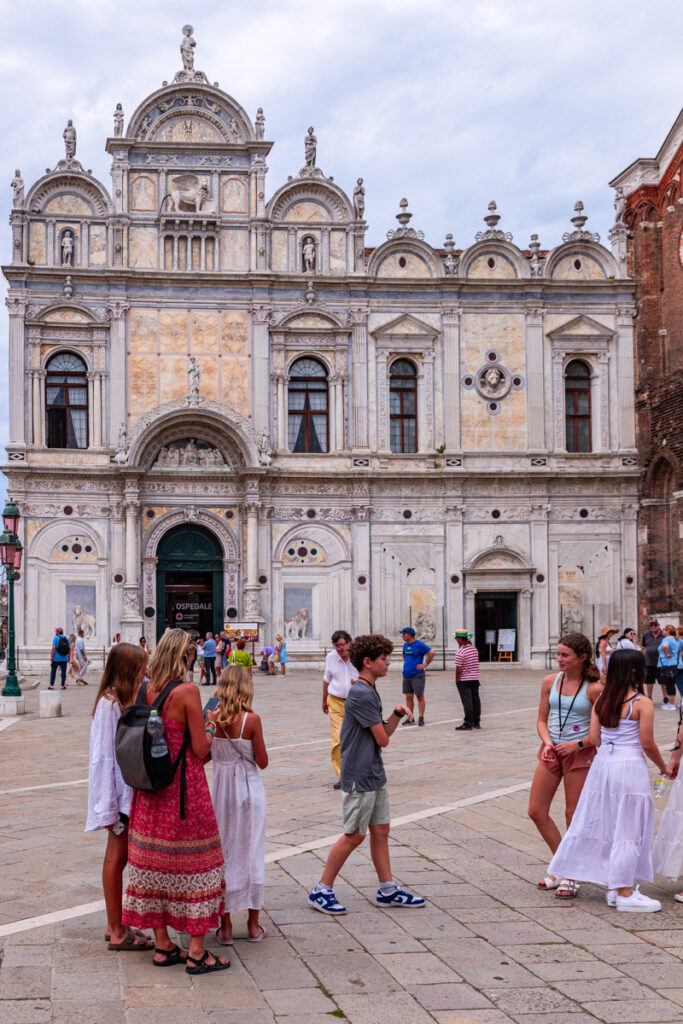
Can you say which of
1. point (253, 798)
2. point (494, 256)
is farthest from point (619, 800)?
point (494, 256)

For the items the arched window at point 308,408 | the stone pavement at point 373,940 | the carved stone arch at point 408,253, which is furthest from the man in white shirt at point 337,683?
the carved stone arch at point 408,253

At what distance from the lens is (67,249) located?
33.6 metres

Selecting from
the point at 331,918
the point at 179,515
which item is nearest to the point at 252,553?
the point at 179,515

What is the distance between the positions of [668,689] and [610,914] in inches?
591

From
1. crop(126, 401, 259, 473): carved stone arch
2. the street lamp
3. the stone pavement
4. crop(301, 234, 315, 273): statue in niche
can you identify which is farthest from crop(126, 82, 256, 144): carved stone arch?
the stone pavement

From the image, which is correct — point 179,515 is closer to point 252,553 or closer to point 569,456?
point 252,553

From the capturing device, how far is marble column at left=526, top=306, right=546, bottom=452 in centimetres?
3478

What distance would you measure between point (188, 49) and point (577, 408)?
15717 millimetres

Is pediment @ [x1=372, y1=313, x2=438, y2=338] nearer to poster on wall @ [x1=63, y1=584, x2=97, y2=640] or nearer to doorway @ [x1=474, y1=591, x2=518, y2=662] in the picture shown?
doorway @ [x1=474, y1=591, x2=518, y2=662]

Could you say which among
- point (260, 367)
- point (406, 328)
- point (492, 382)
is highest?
point (406, 328)

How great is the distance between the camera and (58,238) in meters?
33.8

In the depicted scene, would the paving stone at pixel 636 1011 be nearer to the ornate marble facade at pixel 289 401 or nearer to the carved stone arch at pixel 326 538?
the ornate marble facade at pixel 289 401

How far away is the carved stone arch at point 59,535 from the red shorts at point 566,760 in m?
26.2

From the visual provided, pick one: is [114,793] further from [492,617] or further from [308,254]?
[308,254]
